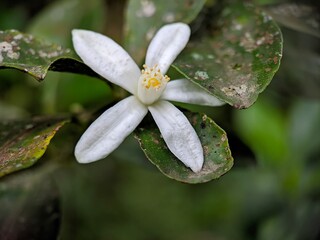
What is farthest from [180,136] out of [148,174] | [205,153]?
[148,174]

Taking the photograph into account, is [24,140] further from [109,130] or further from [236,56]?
[236,56]

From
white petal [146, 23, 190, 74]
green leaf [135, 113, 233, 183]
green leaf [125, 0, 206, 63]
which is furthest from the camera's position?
green leaf [125, 0, 206, 63]

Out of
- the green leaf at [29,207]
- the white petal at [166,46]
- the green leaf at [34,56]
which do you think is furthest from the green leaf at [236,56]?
the green leaf at [29,207]

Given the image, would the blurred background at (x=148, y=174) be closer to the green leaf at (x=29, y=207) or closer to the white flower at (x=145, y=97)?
the green leaf at (x=29, y=207)

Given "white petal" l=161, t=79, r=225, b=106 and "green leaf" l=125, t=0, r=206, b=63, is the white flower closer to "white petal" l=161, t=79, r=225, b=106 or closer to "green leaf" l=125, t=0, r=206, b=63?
"white petal" l=161, t=79, r=225, b=106

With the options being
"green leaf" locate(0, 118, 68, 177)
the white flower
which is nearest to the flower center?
the white flower
